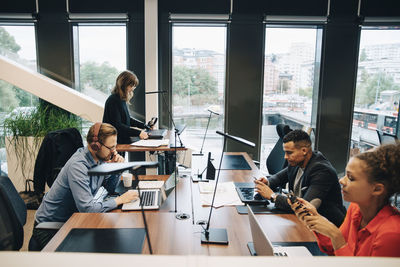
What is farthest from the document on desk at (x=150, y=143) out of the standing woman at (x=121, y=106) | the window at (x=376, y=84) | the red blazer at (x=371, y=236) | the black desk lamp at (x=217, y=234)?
the window at (x=376, y=84)

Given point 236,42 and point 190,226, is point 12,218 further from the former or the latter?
point 236,42

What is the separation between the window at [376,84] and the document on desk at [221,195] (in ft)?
10.8

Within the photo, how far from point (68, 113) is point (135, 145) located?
186 cm

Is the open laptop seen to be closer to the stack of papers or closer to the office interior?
the stack of papers

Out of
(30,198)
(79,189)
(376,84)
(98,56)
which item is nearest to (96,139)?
(79,189)

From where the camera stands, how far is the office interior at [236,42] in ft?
14.6

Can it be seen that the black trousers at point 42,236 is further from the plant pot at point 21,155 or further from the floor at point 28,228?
the plant pot at point 21,155

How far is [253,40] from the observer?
4590 millimetres

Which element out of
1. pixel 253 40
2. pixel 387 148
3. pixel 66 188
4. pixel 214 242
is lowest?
pixel 214 242

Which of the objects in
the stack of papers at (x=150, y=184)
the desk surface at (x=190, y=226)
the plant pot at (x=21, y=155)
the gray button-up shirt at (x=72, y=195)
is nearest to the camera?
the desk surface at (x=190, y=226)

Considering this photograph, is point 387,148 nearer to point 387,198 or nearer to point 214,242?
point 387,198

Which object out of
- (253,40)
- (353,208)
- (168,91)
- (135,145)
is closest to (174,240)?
(353,208)

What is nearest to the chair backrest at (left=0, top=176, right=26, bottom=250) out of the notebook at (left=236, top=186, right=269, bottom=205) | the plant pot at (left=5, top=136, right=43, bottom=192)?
the notebook at (left=236, top=186, right=269, bottom=205)

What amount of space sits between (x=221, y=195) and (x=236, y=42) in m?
3.06
